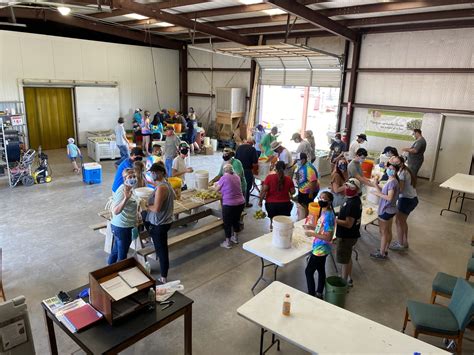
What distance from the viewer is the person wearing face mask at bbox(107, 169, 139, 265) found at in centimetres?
410

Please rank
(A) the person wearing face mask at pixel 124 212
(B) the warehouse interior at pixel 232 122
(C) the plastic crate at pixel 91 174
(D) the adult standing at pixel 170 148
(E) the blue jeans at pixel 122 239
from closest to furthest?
(B) the warehouse interior at pixel 232 122 < (A) the person wearing face mask at pixel 124 212 < (E) the blue jeans at pixel 122 239 < (D) the adult standing at pixel 170 148 < (C) the plastic crate at pixel 91 174

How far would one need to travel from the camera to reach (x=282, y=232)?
13.8 feet

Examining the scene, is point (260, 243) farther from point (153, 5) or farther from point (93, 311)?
point (153, 5)

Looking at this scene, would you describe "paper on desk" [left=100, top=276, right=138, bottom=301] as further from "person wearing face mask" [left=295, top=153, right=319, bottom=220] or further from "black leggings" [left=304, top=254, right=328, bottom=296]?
"person wearing face mask" [left=295, top=153, right=319, bottom=220]

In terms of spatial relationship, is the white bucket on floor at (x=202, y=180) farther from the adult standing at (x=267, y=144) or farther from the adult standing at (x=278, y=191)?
the adult standing at (x=267, y=144)

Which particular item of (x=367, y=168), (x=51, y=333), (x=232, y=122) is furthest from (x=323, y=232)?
(x=232, y=122)

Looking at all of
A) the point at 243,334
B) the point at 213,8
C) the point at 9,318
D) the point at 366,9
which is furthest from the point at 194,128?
the point at 9,318

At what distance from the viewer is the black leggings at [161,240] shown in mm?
4496

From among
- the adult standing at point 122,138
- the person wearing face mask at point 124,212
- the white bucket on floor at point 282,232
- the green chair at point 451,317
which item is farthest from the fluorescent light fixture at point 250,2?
the green chair at point 451,317

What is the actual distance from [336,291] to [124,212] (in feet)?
8.89

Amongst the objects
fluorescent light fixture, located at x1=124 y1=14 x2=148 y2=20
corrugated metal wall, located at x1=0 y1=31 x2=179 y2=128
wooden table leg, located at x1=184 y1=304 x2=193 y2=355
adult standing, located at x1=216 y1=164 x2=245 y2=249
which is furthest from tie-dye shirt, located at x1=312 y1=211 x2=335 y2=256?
corrugated metal wall, located at x1=0 y1=31 x2=179 y2=128

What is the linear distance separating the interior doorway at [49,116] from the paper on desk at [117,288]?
1259 centimetres

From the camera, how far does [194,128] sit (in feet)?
46.2

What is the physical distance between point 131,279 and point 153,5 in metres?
8.83
